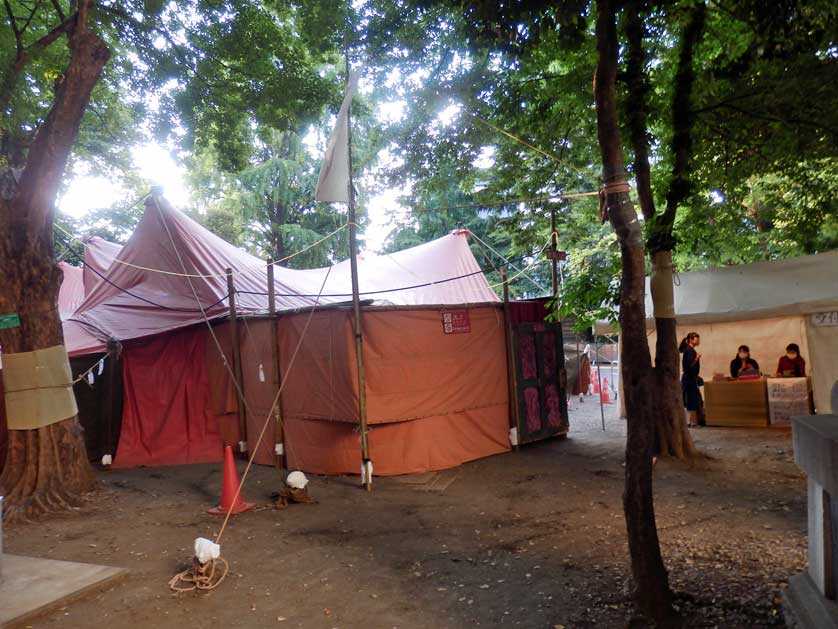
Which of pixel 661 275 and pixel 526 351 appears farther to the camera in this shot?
pixel 526 351

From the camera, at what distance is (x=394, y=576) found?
515cm

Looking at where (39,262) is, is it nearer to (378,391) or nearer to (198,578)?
(378,391)

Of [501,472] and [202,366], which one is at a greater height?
[202,366]

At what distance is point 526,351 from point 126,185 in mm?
17977

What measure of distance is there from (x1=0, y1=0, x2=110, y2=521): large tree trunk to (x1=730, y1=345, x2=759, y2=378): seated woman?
38.0 ft

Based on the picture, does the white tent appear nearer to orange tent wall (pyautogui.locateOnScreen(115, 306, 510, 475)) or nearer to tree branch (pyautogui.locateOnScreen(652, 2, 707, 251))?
tree branch (pyautogui.locateOnScreen(652, 2, 707, 251))

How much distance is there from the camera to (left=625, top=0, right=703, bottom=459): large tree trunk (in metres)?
7.94

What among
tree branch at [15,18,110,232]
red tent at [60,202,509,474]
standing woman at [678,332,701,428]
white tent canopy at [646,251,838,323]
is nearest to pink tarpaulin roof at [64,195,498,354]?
red tent at [60,202,509,474]

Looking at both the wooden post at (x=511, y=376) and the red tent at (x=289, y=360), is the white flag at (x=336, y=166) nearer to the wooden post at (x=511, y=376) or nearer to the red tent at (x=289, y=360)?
the red tent at (x=289, y=360)

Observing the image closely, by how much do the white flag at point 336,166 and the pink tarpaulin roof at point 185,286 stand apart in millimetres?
2365

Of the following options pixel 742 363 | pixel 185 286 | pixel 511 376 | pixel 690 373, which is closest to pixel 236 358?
pixel 185 286

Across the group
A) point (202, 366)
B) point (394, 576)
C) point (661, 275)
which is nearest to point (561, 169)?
point (661, 275)

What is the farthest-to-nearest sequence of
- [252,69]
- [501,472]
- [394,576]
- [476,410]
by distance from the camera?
[252,69] < [476,410] < [501,472] < [394,576]

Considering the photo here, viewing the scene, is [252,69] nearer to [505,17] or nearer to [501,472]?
[505,17]
